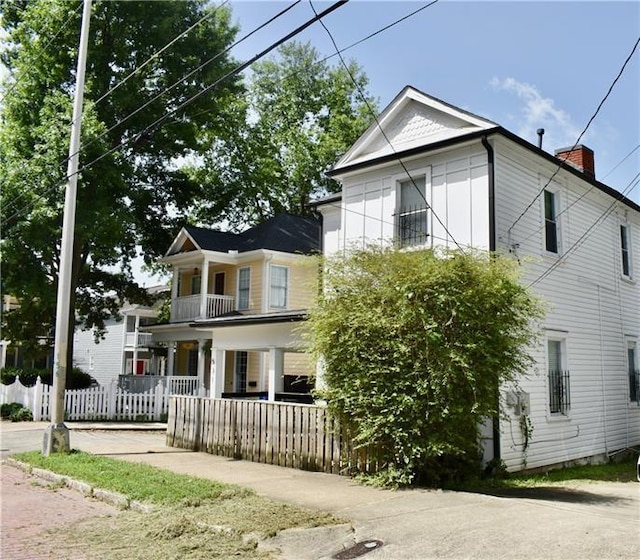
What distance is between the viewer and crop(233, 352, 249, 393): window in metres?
27.7

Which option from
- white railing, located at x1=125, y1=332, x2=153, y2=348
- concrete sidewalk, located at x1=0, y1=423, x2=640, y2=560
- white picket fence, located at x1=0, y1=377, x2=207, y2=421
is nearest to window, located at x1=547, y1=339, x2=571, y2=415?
concrete sidewalk, located at x1=0, y1=423, x2=640, y2=560

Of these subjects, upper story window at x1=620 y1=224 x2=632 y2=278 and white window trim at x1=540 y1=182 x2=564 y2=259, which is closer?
white window trim at x1=540 y1=182 x2=564 y2=259

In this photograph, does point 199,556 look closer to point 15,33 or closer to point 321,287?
point 321,287

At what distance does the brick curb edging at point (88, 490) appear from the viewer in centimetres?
830

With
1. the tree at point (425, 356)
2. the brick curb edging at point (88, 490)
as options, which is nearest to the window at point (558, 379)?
the tree at point (425, 356)

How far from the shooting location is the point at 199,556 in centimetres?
618

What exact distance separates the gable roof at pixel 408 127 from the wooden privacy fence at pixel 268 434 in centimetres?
669

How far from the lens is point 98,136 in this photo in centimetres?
2108

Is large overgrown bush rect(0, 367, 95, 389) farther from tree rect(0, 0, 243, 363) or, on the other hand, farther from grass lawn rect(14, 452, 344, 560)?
grass lawn rect(14, 452, 344, 560)

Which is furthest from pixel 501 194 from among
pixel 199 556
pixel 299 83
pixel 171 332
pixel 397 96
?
pixel 299 83

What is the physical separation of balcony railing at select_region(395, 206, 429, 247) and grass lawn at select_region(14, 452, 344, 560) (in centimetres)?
742

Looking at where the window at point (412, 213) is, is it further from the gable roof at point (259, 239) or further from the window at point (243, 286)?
the window at point (243, 286)

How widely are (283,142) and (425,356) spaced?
107 feet

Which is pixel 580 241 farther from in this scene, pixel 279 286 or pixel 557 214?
pixel 279 286
